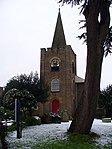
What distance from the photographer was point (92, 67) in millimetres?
15938

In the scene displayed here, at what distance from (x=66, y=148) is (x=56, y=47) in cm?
4050

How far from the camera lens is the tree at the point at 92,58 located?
51.5 feet

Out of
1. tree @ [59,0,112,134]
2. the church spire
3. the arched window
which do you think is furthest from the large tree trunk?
the church spire

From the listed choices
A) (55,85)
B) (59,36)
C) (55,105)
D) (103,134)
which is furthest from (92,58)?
(59,36)

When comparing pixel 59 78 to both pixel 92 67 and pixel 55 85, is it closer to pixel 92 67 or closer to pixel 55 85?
pixel 55 85

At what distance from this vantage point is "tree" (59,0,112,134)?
15695mm

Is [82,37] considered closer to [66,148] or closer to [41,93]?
[66,148]

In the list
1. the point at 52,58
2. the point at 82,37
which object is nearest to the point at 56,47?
the point at 52,58

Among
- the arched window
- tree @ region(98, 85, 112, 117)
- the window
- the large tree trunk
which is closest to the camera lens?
the large tree trunk

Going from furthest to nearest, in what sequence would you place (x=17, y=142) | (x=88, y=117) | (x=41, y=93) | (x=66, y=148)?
(x=41, y=93) < (x=88, y=117) < (x=17, y=142) < (x=66, y=148)

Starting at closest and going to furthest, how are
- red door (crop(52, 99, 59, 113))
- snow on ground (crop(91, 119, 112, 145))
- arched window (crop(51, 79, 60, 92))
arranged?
1. snow on ground (crop(91, 119, 112, 145))
2. red door (crop(52, 99, 59, 113))
3. arched window (crop(51, 79, 60, 92))

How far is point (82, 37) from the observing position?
18.1 m

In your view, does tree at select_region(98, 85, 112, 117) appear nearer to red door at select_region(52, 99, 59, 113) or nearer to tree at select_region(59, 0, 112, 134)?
red door at select_region(52, 99, 59, 113)

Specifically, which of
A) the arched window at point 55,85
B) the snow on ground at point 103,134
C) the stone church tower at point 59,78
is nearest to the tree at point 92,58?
the snow on ground at point 103,134
